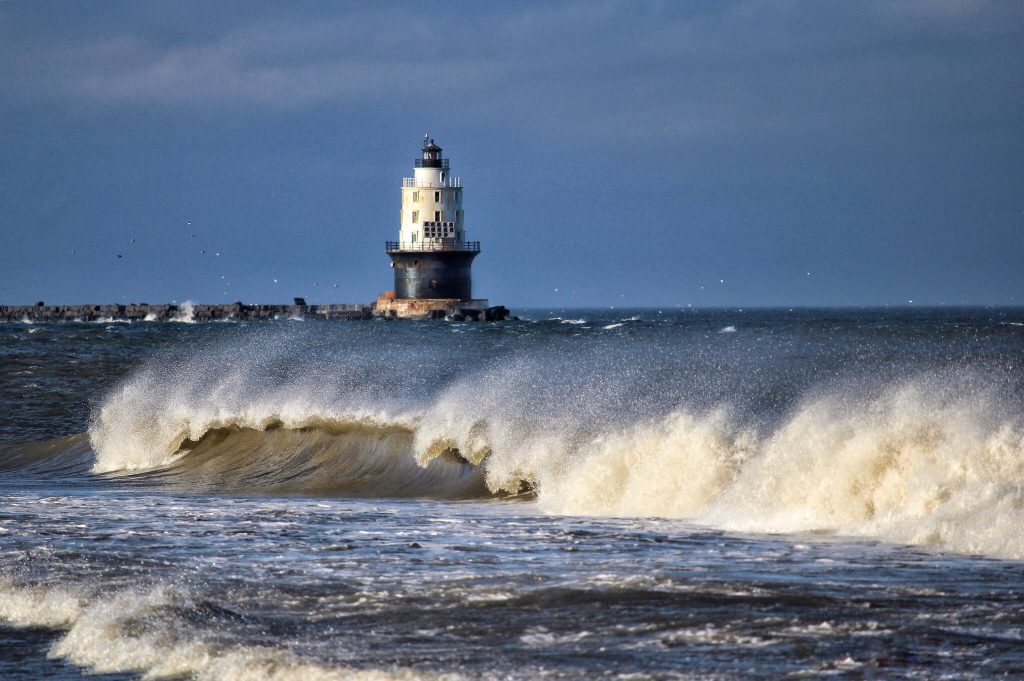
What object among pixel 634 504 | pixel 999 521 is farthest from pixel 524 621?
pixel 634 504

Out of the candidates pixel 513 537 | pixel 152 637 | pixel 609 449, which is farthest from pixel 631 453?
pixel 152 637

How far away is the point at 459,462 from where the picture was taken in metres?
17.5

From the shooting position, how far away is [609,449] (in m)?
14.8

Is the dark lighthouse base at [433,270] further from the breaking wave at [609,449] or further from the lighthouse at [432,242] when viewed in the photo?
the breaking wave at [609,449]

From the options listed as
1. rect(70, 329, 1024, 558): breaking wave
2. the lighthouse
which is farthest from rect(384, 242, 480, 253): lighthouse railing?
rect(70, 329, 1024, 558): breaking wave

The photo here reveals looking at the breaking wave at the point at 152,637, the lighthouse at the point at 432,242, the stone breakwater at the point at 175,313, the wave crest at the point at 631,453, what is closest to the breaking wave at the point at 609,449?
the wave crest at the point at 631,453

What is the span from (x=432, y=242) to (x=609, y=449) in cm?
6836

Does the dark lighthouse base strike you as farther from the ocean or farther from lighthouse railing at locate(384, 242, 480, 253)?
the ocean

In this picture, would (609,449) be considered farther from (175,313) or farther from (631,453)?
(175,313)

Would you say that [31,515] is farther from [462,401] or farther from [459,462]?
[462,401]

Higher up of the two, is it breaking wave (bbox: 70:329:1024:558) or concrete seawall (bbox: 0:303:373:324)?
concrete seawall (bbox: 0:303:373:324)

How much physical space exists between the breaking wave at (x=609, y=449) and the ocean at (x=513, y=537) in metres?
0.04

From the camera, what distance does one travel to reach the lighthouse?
81.1m

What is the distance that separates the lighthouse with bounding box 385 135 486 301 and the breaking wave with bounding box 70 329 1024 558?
56.4 metres
